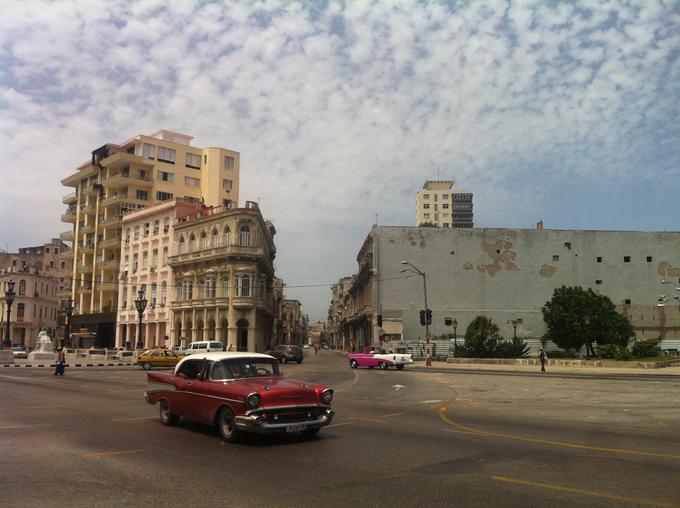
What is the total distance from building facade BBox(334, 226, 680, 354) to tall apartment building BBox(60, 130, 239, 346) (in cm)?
2755

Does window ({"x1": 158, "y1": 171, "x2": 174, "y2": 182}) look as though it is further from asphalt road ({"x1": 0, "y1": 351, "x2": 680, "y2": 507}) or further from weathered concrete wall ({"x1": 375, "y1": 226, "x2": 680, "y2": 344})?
asphalt road ({"x1": 0, "y1": 351, "x2": 680, "y2": 507})

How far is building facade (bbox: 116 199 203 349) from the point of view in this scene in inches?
2808

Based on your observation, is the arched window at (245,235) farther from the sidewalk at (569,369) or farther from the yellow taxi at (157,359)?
the sidewalk at (569,369)

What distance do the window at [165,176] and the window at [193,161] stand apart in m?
3.03

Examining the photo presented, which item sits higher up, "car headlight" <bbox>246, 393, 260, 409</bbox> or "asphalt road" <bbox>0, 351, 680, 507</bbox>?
"car headlight" <bbox>246, 393, 260, 409</bbox>

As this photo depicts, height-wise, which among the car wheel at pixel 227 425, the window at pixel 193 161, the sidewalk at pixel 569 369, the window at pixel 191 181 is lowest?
the sidewalk at pixel 569 369

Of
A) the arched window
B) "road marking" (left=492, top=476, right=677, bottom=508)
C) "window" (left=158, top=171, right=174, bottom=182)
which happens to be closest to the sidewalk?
the arched window

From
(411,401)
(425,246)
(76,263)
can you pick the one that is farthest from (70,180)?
(411,401)

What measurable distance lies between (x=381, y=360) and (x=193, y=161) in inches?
2137

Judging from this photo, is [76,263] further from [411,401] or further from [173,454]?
[173,454]

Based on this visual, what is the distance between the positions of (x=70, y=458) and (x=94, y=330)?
76.6 meters

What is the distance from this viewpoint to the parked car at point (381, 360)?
3869 centimetres

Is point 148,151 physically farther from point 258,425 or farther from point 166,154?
point 258,425

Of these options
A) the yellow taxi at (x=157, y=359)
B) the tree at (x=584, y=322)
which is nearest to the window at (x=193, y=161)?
the yellow taxi at (x=157, y=359)
